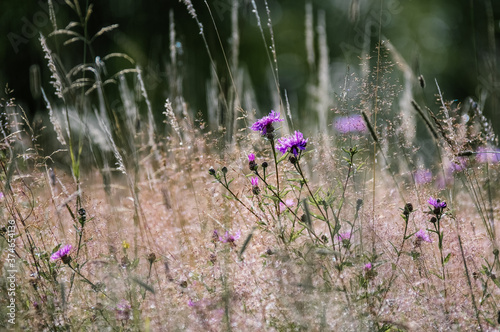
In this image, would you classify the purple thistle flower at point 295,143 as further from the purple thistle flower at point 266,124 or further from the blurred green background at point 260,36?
the blurred green background at point 260,36

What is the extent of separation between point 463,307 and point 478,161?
0.82m

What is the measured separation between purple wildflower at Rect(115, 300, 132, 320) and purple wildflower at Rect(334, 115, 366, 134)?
84cm

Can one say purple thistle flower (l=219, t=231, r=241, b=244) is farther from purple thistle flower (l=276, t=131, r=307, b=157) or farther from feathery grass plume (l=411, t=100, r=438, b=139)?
feathery grass plume (l=411, t=100, r=438, b=139)

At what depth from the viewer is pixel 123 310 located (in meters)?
1.45

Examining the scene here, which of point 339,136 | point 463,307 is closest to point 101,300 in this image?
point 339,136

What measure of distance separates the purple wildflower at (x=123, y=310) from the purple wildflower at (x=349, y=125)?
2.77ft

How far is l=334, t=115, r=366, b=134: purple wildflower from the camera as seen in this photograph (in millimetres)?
1718

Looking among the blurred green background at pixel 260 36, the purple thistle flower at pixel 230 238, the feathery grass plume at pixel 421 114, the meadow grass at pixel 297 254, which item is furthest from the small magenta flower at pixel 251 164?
the blurred green background at pixel 260 36

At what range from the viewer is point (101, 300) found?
62.5 inches

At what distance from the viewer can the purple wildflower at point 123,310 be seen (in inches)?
56.6

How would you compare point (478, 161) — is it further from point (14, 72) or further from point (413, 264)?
point (14, 72)

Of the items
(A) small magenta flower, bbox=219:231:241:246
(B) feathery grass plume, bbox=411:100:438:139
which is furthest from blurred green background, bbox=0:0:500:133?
(B) feathery grass plume, bbox=411:100:438:139

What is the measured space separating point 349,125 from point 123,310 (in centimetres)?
88

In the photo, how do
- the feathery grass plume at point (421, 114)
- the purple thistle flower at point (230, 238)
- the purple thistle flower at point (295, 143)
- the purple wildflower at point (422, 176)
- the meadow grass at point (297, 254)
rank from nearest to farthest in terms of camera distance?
1. the feathery grass plume at point (421, 114)
2. the meadow grass at point (297, 254)
3. the purple thistle flower at point (295, 143)
4. the purple thistle flower at point (230, 238)
5. the purple wildflower at point (422, 176)
